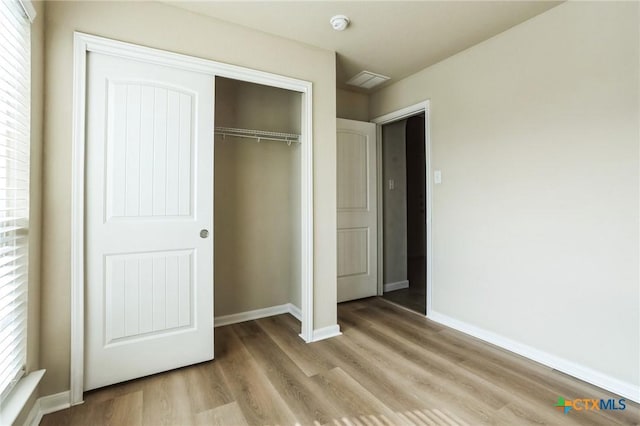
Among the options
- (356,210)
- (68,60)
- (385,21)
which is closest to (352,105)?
(356,210)

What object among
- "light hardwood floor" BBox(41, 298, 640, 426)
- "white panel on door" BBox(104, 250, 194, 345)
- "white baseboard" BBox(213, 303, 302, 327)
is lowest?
"light hardwood floor" BBox(41, 298, 640, 426)

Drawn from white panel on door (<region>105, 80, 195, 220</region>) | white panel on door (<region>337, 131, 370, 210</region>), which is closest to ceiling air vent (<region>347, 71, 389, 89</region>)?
white panel on door (<region>337, 131, 370, 210</region>)

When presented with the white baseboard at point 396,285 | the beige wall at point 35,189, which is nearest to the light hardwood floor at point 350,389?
the beige wall at point 35,189

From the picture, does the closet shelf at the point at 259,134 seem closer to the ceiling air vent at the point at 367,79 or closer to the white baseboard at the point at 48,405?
the ceiling air vent at the point at 367,79

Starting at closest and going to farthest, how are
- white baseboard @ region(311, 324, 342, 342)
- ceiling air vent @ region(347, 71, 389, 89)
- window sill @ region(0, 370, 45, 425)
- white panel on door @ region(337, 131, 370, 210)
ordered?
window sill @ region(0, 370, 45, 425) < white baseboard @ region(311, 324, 342, 342) < ceiling air vent @ region(347, 71, 389, 89) < white panel on door @ region(337, 131, 370, 210)

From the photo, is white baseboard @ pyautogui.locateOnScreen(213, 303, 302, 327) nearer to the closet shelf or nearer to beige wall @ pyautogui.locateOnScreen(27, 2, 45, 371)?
beige wall @ pyautogui.locateOnScreen(27, 2, 45, 371)

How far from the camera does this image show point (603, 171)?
1.93 metres

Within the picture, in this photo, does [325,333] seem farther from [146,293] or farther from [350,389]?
[146,293]

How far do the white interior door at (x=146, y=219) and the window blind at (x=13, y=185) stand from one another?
308mm

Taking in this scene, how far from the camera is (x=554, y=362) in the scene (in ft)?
7.05

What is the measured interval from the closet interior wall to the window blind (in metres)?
1.43

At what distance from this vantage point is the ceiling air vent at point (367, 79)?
3.27 m

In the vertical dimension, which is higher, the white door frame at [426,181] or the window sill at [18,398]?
the white door frame at [426,181]

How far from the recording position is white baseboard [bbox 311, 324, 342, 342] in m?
2.63
